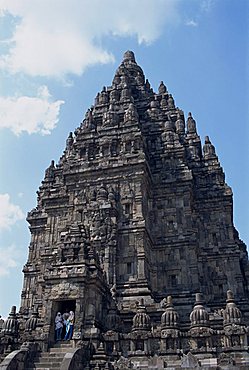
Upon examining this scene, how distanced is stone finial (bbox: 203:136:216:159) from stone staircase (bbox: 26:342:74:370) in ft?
79.3

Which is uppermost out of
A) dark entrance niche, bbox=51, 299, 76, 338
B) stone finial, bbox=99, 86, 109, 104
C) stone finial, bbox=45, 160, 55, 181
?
stone finial, bbox=99, 86, 109, 104

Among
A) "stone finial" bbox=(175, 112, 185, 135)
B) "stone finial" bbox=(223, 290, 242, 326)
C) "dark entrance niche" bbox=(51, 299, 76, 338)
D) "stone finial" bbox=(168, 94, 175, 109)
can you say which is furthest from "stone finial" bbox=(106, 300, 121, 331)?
"stone finial" bbox=(168, 94, 175, 109)

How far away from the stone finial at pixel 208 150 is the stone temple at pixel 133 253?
5.7 inches

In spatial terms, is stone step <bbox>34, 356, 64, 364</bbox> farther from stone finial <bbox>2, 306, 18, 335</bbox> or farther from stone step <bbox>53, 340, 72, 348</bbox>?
stone finial <bbox>2, 306, 18, 335</bbox>

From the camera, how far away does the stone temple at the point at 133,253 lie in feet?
61.2

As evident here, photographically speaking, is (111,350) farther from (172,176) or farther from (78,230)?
(172,176)

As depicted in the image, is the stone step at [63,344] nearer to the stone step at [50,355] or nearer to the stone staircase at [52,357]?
the stone staircase at [52,357]

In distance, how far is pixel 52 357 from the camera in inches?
734

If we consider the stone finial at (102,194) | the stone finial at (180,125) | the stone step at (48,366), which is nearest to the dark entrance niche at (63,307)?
the stone step at (48,366)

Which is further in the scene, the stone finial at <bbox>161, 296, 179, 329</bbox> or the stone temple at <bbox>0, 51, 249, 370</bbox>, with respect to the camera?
the stone finial at <bbox>161, 296, 179, 329</bbox>

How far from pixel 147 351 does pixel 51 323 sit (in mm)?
5045

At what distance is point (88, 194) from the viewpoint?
30.6 meters

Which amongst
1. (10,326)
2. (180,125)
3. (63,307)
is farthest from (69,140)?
(10,326)

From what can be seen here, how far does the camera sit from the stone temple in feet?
61.2
